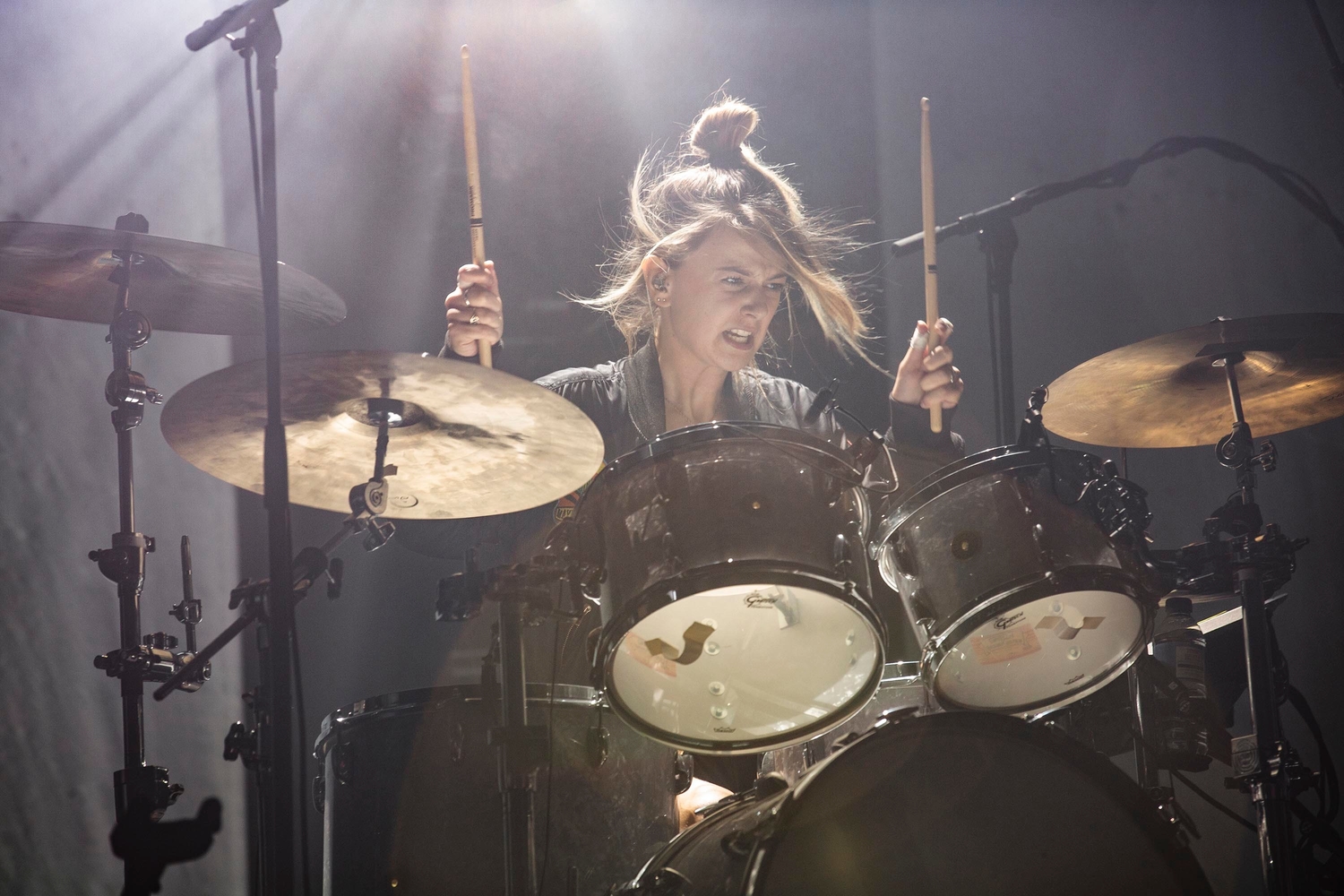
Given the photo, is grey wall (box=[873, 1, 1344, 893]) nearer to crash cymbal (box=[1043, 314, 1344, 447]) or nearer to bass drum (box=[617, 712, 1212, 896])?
crash cymbal (box=[1043, 314, 1344, 447])

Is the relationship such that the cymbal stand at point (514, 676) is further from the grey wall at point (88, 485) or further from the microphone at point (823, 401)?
the grey wall at point (88, 485)

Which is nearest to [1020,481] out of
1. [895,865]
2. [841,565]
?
[841,565]

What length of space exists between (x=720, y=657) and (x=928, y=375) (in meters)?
0.76

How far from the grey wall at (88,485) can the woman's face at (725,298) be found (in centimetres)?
118

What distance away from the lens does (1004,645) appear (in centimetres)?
154

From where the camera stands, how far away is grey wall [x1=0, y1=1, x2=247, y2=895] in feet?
6.24

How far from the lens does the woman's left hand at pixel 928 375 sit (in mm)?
1959

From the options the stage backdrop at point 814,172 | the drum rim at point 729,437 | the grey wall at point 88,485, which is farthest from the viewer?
the stage backdrop at point 814,172

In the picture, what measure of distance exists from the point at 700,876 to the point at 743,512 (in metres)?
0.46

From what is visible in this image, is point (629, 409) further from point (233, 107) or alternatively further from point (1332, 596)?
point (1332, 596)

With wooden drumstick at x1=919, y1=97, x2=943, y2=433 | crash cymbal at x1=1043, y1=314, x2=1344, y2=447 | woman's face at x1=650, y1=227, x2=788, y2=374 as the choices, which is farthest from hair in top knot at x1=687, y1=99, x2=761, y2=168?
crash cymbal at x1=1043, y1=314, x2=1344, y2=447

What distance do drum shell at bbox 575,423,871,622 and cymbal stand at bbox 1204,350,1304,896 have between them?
0.82 metres

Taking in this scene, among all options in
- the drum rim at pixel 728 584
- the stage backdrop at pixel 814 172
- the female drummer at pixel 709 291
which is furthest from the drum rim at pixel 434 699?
the female drummer at pixel 709 291

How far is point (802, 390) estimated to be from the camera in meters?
2.83
